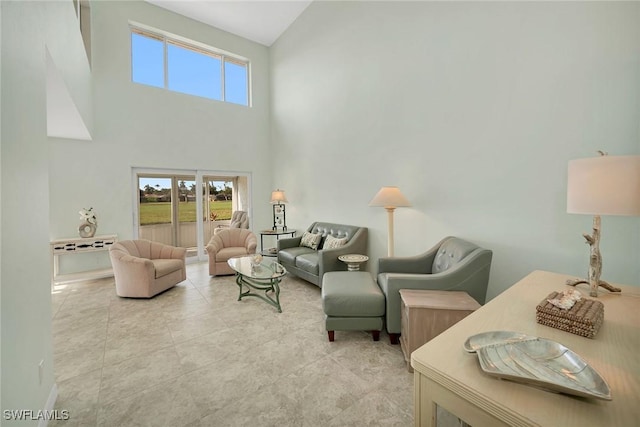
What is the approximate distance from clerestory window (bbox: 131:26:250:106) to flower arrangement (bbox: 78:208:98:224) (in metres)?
2.63

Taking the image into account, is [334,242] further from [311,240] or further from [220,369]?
[220,369]

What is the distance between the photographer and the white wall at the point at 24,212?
1.16 m

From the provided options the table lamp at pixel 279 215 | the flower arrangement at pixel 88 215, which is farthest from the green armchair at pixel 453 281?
the flower arrangement at pixel 88 215

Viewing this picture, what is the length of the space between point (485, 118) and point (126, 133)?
19.1 feet

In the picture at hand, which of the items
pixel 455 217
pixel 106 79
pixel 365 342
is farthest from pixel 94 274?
pixel 455 217

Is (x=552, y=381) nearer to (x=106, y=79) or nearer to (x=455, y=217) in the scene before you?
(x=455, y=217)

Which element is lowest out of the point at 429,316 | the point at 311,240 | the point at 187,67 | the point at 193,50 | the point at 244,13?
the point at 429,316

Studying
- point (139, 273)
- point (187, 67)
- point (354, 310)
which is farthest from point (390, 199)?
point (187, 67)

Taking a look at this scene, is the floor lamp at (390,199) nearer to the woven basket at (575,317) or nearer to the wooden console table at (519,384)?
the wooden console table at (519,384)

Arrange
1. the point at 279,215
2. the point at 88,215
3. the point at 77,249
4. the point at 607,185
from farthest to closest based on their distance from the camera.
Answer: the point at 279,215 → the point at 88,215 → the point at 77,249 → the point at 607,185

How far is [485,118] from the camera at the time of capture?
105 inches

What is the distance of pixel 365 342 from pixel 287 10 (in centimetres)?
613

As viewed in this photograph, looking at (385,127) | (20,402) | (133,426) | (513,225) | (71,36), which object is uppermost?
(71,36)

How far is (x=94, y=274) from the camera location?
14.6 ft
